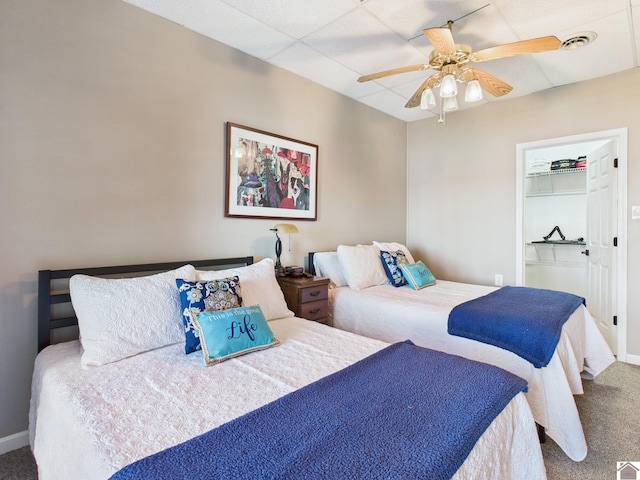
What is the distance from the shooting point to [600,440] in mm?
1969

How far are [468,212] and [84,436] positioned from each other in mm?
4095

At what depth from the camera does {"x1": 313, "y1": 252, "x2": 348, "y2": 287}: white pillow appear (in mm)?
3170

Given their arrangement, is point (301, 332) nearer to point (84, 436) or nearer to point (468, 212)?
point (84, 436)

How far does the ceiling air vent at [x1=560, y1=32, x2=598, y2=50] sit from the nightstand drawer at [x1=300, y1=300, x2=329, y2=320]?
2.82 meters

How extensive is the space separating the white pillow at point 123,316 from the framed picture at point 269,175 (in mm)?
1014

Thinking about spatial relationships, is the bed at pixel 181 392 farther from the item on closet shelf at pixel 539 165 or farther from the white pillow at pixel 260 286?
the item on closet shelf at pixel 539 165

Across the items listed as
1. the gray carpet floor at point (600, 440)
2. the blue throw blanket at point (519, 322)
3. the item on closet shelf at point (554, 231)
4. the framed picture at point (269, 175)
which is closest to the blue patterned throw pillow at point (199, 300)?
the framed picture at point (269, 175)

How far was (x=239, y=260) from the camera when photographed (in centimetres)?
268

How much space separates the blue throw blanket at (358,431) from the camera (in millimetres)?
851

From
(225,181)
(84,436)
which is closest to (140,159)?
(225,181)

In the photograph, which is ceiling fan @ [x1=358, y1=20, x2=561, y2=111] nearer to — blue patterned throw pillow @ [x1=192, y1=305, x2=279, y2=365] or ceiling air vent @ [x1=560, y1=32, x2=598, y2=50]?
ceiling air vent @ [x1=560, y1=32, x2=598, y2=50]

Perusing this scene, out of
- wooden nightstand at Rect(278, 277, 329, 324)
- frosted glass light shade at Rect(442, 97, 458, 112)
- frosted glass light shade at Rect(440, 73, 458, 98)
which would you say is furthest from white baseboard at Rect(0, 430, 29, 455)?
frosted glass light shade at Rect(442, 97, 458, 112)

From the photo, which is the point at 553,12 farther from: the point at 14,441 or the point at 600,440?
the point at 14,441

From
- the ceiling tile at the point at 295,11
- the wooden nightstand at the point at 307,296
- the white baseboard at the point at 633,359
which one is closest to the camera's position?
the ceiling tile at the point at 295,11
